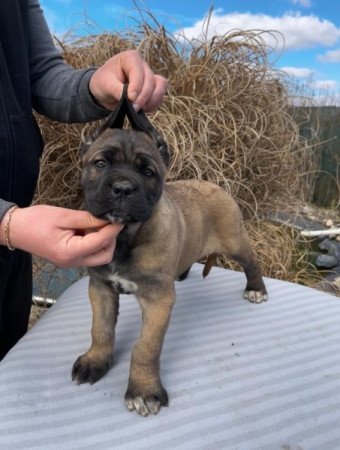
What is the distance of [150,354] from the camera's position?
1539 mm

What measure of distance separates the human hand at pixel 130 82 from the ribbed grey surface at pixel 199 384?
0.99 metres

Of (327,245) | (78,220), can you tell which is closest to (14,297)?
(78,220)

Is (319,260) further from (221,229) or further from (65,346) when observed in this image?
(65,346)

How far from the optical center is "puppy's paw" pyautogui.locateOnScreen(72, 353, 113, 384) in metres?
1.66

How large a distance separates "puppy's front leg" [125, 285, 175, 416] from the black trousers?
73 cm

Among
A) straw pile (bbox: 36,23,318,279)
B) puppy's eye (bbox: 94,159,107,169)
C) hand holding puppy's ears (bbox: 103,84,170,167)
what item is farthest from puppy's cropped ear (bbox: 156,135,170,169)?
straw pile (bbox: 36,23,318,279)

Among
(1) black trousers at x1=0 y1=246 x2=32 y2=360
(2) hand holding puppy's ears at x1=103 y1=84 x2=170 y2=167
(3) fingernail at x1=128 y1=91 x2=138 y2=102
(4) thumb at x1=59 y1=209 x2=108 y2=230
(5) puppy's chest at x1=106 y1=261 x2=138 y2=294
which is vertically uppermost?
(3) fingernail at x1=128 y1=91 x2=138 y2=102

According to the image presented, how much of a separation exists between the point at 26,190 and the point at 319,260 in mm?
3820

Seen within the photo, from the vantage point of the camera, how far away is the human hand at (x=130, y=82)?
1.50 meters

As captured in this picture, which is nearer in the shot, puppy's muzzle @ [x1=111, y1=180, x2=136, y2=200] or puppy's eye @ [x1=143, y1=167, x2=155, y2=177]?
puppy's muzzle @ [x1=111, y1=180, x2=136, y2=200]

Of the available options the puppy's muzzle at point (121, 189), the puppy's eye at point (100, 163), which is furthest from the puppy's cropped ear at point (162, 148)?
the puppy's muzzle at point (121, 189)

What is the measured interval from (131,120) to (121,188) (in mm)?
300

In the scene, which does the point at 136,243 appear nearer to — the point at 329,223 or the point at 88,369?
the point at 88,369

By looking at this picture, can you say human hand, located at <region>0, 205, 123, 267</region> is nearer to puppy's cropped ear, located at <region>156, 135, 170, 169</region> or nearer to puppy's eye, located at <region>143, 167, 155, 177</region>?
puppy's eye, located at <region>143, 167, 155, 177</region>
